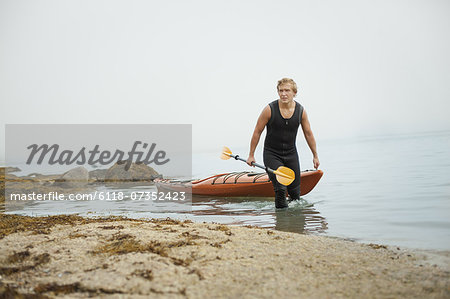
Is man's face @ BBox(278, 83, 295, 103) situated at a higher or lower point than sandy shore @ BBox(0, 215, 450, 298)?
higher

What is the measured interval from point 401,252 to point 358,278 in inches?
44.1

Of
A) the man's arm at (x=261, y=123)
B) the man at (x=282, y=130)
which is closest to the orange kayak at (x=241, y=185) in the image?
the man at (x=282, y=130)

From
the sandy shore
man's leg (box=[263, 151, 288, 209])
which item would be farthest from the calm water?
the sandy shore

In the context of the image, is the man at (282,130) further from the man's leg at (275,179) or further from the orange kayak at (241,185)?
the orange kayak at (241,185)

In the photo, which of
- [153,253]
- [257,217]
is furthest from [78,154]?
[153,253]

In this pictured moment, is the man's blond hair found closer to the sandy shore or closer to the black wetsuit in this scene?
the black wetsuit

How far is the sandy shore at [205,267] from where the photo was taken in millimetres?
2199

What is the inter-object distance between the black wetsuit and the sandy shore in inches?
83.3

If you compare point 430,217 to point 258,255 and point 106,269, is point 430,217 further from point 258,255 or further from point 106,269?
point 106,269

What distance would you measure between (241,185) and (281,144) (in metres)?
3.00

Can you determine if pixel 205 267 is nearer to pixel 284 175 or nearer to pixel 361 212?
pixel 284 175

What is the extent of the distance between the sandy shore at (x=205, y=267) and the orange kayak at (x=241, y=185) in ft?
12.2

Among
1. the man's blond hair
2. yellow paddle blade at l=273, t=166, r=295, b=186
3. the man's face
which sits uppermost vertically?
the man's blond hair

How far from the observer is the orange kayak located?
7.35 m
